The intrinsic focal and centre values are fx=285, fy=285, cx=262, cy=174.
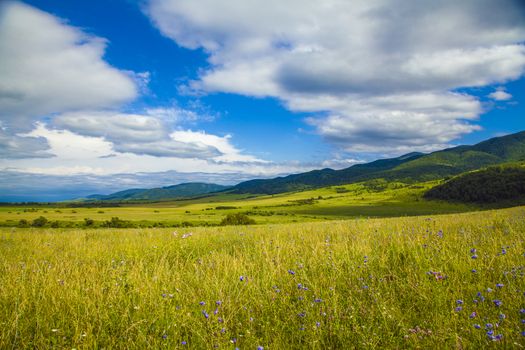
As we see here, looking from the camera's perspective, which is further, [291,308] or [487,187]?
[487,187]

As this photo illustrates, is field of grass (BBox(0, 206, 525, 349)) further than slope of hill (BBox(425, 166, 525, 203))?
No

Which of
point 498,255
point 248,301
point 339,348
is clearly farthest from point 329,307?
point 498,255

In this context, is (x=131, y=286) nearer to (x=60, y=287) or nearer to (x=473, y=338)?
(x=60, y=287)

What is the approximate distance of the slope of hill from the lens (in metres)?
140

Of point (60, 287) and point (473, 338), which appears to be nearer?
point (473, 338)

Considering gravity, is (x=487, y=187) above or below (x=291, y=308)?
below

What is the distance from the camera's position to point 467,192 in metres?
157

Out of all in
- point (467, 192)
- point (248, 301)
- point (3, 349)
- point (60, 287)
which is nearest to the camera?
point (3, 349)

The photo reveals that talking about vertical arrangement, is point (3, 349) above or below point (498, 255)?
below

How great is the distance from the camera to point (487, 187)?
500 feet

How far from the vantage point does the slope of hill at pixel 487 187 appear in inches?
5507

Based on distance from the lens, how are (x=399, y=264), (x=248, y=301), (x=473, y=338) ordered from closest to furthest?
(x=473, y=338), (x=248, y=301), (x=399, y=264)

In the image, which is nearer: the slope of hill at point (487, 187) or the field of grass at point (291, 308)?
the field of grass at point (291, 308)

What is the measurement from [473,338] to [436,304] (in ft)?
2.64
